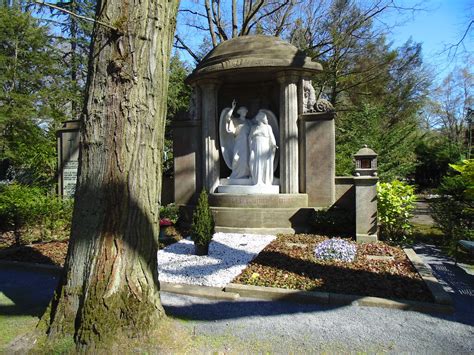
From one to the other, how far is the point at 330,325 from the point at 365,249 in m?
3.74

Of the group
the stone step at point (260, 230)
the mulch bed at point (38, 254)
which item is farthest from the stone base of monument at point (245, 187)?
the mulch bed at point (38, 254)

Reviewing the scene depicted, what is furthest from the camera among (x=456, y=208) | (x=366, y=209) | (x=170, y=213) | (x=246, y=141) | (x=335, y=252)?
(x=246, y=141)

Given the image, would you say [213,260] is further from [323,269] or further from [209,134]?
[209,134]

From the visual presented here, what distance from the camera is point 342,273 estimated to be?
5.63 meters

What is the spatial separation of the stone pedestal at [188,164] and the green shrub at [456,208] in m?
5.92

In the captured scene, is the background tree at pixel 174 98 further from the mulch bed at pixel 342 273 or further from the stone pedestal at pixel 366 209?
the mulch bed at pixel 342 273

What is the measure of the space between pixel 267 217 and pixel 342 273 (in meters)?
3.82

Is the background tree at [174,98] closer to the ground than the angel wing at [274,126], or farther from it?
farther from it

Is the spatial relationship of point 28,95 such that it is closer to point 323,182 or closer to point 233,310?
point 323,182

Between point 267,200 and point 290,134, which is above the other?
point 290,134

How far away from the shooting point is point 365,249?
7.39 m

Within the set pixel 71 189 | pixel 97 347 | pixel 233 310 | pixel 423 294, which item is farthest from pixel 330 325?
pixel 71 189

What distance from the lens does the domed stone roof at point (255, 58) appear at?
9.56 meters

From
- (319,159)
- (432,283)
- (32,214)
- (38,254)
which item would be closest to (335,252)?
(432,283)
